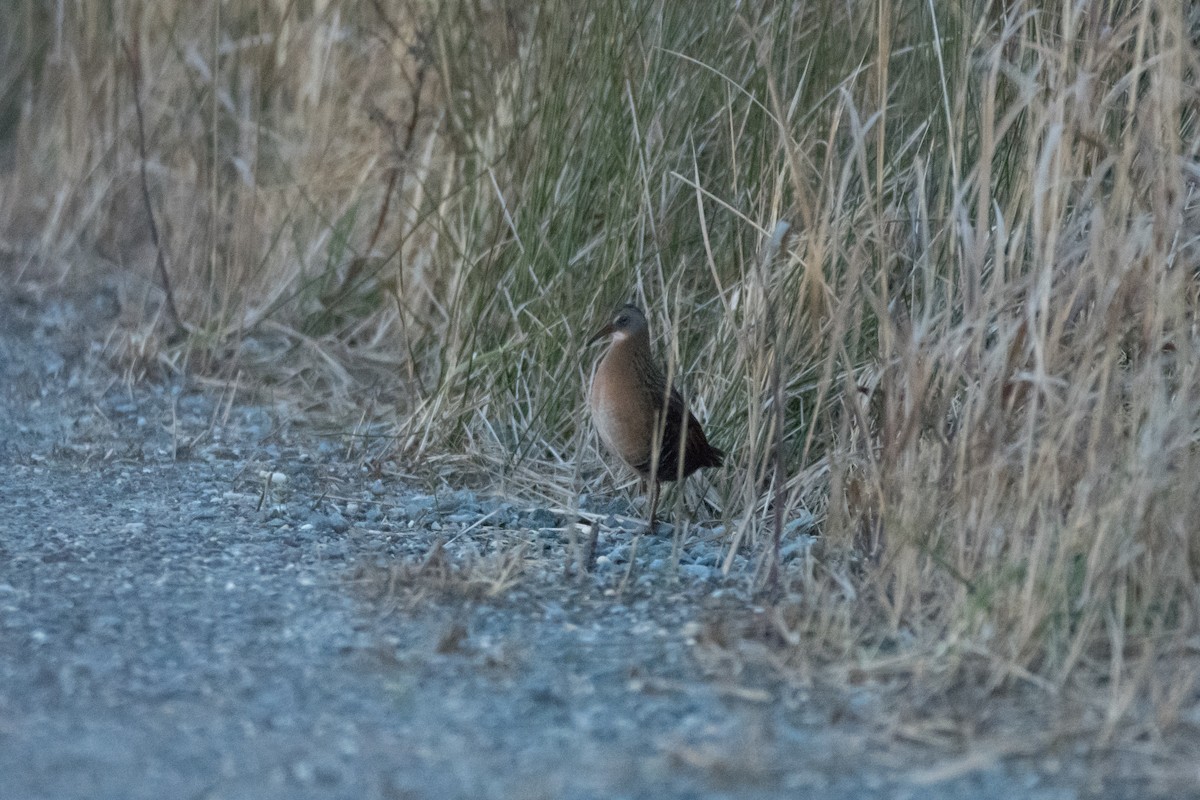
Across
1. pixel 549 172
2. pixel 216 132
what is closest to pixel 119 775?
pixel 549 172

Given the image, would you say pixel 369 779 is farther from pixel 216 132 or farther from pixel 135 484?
pixel 216 132

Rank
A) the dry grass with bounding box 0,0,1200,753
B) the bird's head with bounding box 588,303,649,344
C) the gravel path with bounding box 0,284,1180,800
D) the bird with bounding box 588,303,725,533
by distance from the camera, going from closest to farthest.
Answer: the gravel path with bounding box 0,284,1180,800 < the dry grass with bounding box 0,0,1200,753 < the bird with bounding box 588,303,725,533 < the bird's head with bounding box 588,303,649,344

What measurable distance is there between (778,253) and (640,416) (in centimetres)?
62

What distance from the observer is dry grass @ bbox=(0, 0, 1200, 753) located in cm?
318

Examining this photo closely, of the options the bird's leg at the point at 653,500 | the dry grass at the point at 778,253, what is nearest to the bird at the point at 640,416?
the bird's leg at the point at 653,500

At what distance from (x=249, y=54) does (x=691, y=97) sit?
2.63 metres

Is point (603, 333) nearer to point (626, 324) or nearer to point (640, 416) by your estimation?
point (626, 324)

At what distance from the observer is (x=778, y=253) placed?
4.39 meters

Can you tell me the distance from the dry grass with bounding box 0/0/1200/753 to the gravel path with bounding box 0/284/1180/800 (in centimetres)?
27

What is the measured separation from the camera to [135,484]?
4527 millimetres

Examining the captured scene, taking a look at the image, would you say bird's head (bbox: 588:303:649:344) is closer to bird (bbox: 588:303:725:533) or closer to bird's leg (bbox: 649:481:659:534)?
bird (bbox: 588:303:725:533)

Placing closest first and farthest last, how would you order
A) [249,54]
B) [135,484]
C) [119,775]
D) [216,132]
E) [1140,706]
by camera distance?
[119,775]
[1140,706]
[135,484]
[216,132]
[249,54]

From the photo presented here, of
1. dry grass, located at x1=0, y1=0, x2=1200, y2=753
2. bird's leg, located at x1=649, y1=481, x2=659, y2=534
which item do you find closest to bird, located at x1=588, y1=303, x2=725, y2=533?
bird's leg, located at x1=649, y1=481, x2=659, y2=534

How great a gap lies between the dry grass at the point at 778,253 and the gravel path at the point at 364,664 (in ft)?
0.88
